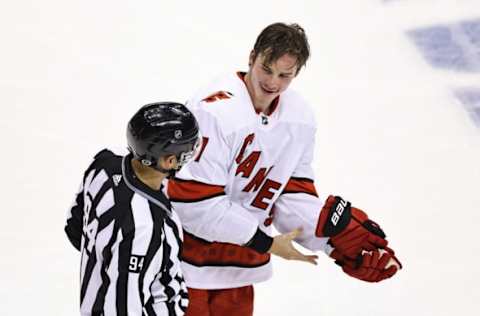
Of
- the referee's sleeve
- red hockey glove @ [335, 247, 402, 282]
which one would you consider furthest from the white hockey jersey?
the referee's sleeve

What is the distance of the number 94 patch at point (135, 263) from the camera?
2293 millimetres

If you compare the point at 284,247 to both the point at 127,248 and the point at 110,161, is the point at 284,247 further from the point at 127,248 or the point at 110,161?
the point at 127,248

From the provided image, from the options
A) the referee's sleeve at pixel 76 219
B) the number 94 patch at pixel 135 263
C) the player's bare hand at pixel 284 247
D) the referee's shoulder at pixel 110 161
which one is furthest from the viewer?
the player's bare hand at pixel 284 247

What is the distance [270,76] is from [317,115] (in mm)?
2016

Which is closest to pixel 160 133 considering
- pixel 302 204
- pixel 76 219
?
pixel 76 219

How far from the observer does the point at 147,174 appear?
239cm

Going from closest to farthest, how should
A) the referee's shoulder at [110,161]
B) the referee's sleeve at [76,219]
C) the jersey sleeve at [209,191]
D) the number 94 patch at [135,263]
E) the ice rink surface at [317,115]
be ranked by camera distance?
the number 94 patch at [135,263] → the referee's shoulder at [110,161] → the referee's sleeve at [76,219] → the jersey sleeve at [209,191] → the ice rink surface at [317,115]

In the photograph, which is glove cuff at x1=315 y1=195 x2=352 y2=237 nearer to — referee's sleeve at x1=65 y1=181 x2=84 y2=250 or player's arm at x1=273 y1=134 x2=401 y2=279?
player's arm at x1=273 y1=134 x2=401 y2=279

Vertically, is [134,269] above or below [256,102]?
below

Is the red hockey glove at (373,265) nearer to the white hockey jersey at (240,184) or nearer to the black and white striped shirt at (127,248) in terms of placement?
the white hockey jersey at (240,184)

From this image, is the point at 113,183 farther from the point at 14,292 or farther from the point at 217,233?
the point at 14,292

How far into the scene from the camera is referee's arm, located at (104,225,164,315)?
2.29 meters

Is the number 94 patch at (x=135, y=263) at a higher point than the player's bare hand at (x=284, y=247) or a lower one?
higher

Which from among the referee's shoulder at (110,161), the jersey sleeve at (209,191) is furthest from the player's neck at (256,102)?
the referee's shoulder at (110,161)
